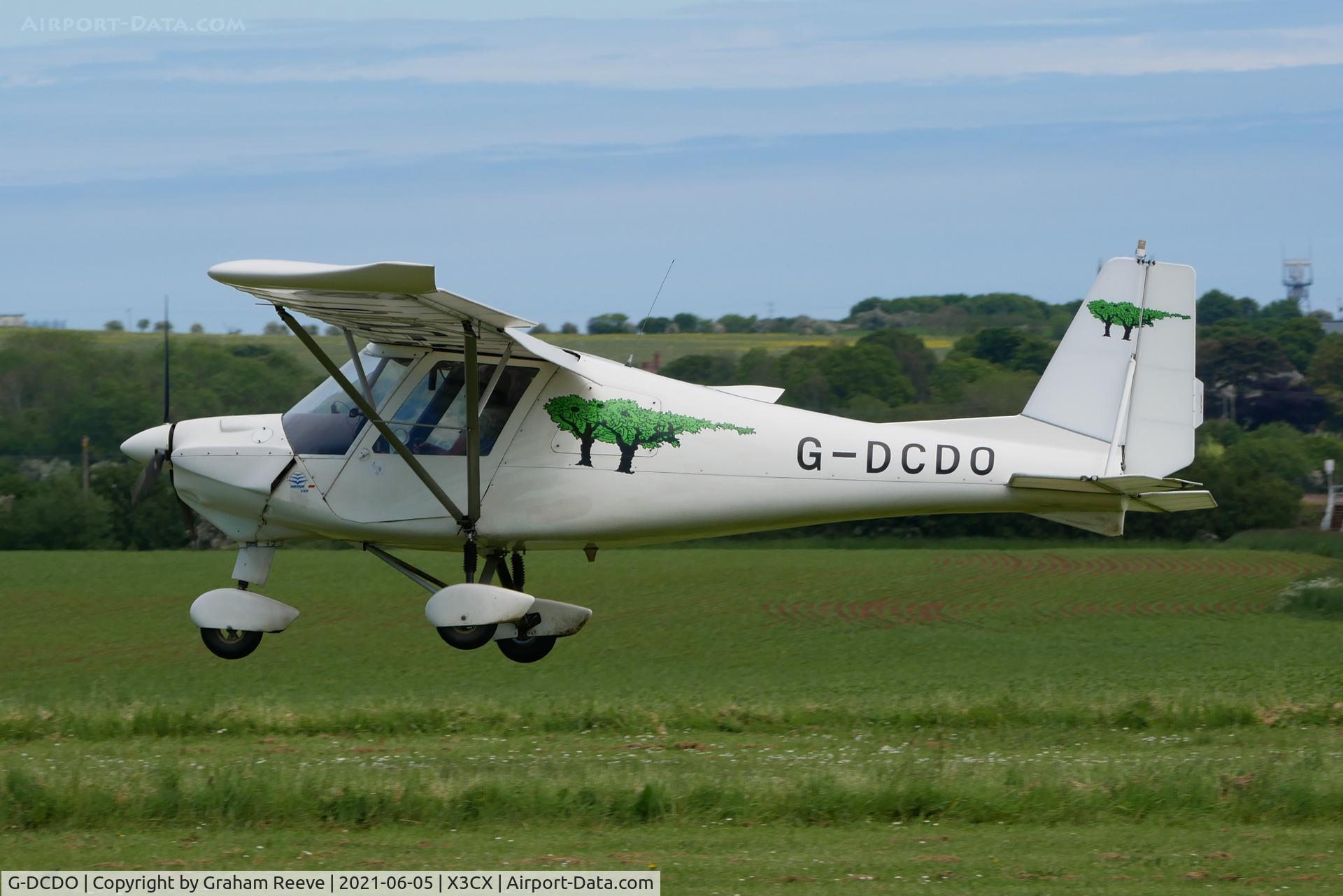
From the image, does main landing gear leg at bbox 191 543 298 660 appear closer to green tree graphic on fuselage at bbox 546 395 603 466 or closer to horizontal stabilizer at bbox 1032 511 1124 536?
green tree graphic on fuselage at bbox 546 395 603 466

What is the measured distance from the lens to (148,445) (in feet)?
43.6

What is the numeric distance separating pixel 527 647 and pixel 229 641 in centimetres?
245

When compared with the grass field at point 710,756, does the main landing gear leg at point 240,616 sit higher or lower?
higher

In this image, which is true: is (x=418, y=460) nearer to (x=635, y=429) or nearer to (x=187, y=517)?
(x=635, y=429)

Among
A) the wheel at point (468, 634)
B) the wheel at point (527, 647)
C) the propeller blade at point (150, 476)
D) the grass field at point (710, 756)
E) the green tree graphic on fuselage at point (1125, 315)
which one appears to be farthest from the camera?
the wheel at point (527, 647)

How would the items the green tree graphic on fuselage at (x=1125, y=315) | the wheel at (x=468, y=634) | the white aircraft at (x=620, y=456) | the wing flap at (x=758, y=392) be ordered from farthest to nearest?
1. the wing flap at (x=758, y=392)
2. the green tree graphic on fuselage at (x=1125, y=315)
3. the white aircraft at (x=620, y=456)
4. the wheel at (x=468, y=634)

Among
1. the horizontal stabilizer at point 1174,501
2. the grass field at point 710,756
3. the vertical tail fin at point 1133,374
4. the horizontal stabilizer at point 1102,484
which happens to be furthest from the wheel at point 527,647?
the horizontal stabilizer at point 1174,501

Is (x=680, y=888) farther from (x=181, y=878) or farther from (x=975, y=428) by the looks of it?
(x=975, y=428)

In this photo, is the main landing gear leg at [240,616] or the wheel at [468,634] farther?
the main landing gear leg at [240,616]

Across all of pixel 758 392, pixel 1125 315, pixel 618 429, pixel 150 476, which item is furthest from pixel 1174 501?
pixel 150 476

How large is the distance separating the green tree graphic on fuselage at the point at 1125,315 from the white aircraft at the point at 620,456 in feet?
0.06

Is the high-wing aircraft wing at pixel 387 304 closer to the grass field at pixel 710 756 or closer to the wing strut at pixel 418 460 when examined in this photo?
the wing strut at pixel 418 460

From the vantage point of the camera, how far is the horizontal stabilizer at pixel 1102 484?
40.0 feet

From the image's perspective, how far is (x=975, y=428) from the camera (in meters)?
12.9
